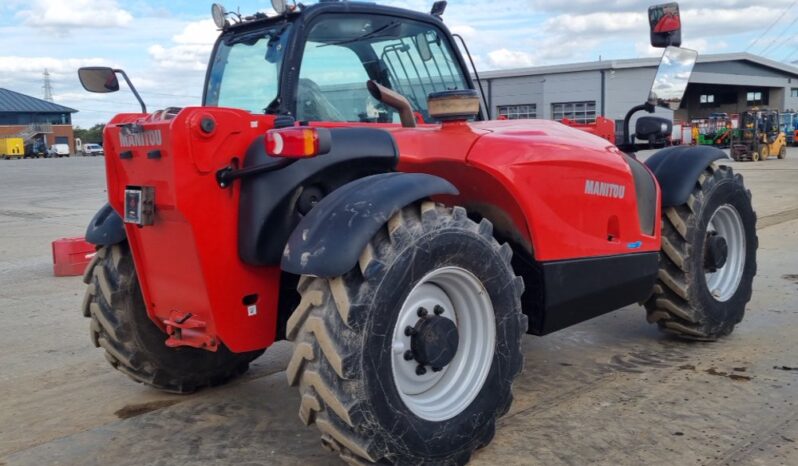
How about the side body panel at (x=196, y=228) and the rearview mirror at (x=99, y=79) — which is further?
the rearview mirror at (x=99, y=79)

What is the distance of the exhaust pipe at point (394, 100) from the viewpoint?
3.60m

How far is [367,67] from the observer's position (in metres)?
4.23

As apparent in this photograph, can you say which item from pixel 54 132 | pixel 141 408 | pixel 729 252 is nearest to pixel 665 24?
pixel 729 252

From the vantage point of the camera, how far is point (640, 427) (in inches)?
146

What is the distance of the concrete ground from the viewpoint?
11.5ft

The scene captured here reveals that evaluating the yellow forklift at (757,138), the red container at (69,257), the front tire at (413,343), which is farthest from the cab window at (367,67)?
the yellow forklift at (757,138)

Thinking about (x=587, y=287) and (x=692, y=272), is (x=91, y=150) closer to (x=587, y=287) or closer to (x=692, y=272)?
(x=692, y=272)

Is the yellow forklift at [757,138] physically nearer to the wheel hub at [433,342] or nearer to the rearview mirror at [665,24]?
the rearview mirror at [665,24]

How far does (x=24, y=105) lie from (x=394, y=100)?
90.4 metres

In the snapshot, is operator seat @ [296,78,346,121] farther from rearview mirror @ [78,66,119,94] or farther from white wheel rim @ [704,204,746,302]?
white wheel rim @ [704,204,746,302]

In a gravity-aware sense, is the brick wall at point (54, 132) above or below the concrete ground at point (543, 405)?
above

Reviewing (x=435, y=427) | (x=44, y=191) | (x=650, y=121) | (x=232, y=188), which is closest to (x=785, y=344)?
(x=650, y=121)

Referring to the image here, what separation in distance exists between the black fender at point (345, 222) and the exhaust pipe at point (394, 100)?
24.0 inches

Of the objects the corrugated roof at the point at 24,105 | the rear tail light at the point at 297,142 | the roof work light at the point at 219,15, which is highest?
the corrugated roof at the point at 24,105
